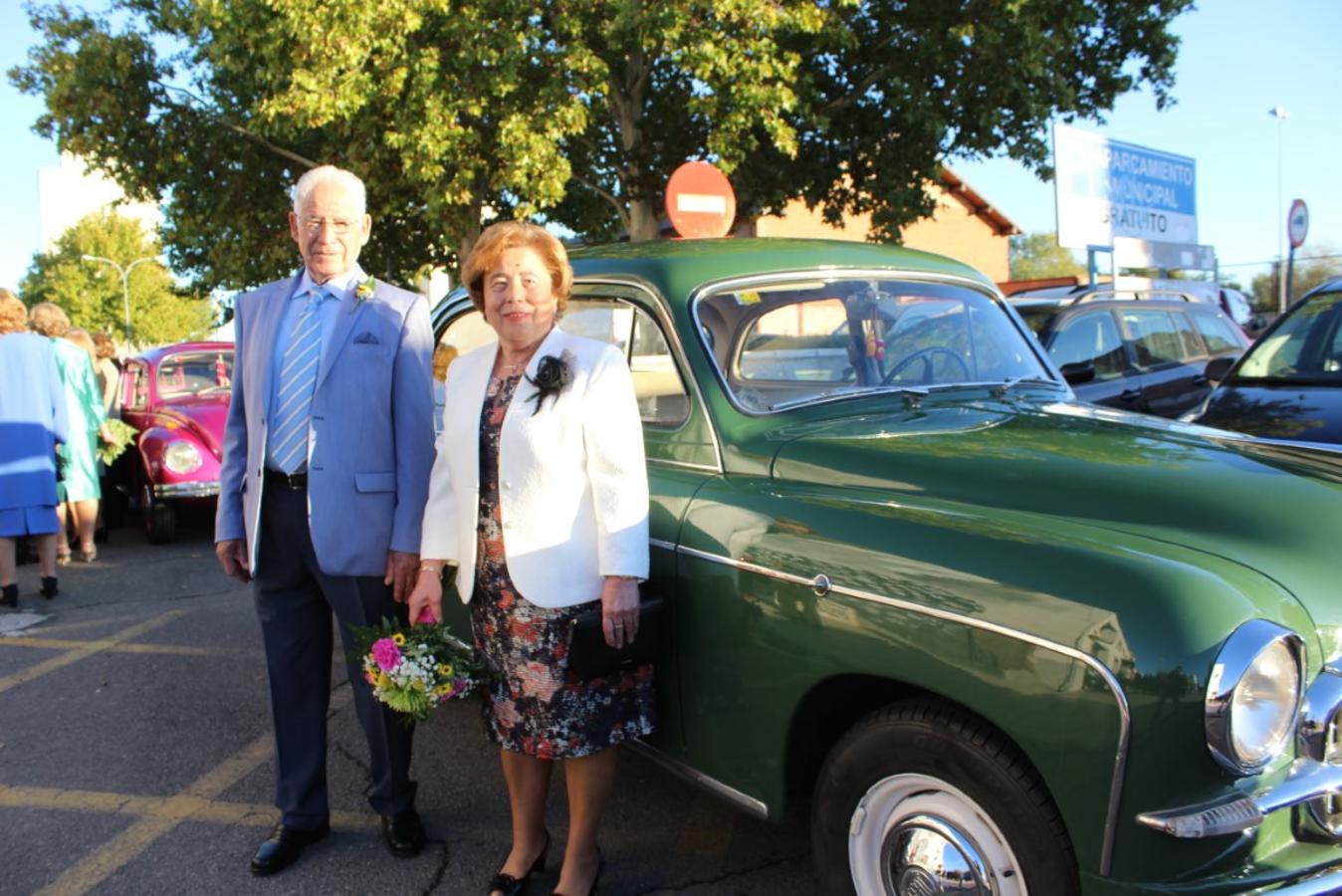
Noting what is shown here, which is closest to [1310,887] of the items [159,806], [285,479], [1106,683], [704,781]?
[1106,683]

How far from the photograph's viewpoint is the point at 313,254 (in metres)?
2.96

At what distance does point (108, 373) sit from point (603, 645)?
27.4 ft

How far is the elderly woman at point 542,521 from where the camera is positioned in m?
2.55

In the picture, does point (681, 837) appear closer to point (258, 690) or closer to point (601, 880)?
point (601, 880)

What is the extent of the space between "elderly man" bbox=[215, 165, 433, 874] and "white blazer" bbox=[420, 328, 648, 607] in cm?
41

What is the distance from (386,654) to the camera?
9.04ft

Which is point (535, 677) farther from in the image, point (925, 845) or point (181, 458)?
point (181, 458)

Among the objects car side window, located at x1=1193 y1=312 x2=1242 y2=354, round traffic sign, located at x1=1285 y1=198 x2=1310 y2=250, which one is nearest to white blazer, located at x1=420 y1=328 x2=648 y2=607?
car side window, located at x1=1193 y1=312 x2=1242 y2=354

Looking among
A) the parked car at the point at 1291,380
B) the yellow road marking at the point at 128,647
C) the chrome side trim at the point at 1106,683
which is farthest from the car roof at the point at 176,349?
the chrome side trim at the point at 1106,683

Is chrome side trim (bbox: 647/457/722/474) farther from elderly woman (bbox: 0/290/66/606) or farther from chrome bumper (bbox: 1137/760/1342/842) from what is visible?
elderly woman (bbox: 0/290/66/606)

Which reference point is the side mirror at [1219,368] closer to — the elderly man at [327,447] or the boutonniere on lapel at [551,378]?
the boutonniere on lapel at [551,378]

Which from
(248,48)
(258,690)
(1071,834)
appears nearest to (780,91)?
(248,48)

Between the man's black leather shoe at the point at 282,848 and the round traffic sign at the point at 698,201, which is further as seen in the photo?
the round traffic sign at the point at 698,201

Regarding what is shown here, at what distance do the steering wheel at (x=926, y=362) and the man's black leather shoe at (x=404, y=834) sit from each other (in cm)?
202
